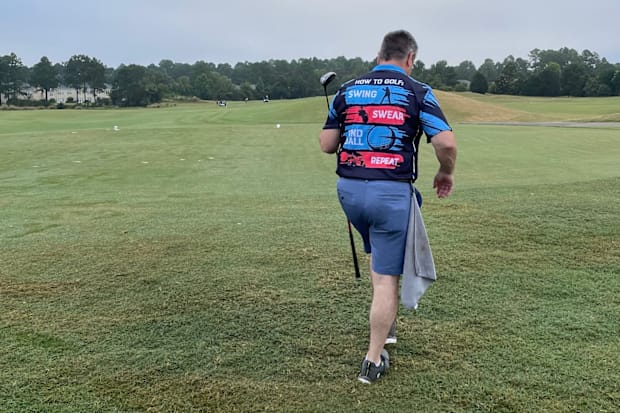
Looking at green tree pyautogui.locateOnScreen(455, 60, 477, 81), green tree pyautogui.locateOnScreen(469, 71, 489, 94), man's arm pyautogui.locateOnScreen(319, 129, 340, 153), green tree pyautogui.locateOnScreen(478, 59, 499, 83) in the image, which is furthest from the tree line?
man's arm pyautogui.locateOnScreen(319, 129, 340, 153)

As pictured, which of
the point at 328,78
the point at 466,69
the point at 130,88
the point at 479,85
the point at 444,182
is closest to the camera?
the point at 444,182

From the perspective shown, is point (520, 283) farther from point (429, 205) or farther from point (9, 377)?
point (9, 377)

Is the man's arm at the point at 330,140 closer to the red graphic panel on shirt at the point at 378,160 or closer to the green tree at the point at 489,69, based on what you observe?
the red graphic panel on shirt at the point at 378,160

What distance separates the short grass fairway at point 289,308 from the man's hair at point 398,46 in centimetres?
207

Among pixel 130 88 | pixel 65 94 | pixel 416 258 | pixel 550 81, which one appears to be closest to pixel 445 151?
pixel 416 258

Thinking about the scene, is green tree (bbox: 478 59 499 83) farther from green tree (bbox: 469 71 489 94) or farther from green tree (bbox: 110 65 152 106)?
green tree (bbox: 110 65 152 106)

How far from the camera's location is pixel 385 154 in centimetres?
323

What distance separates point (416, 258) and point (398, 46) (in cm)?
137

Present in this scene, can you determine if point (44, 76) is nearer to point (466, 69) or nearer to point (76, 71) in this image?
point (76, 71)

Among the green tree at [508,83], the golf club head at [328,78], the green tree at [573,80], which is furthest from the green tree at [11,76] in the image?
the golf club head at [328,78]

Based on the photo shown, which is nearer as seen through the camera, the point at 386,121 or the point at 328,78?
the point at 386,121

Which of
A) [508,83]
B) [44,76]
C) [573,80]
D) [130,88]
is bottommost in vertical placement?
[130,88]

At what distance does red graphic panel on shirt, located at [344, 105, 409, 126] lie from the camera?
3.17 m

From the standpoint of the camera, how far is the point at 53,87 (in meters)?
102
